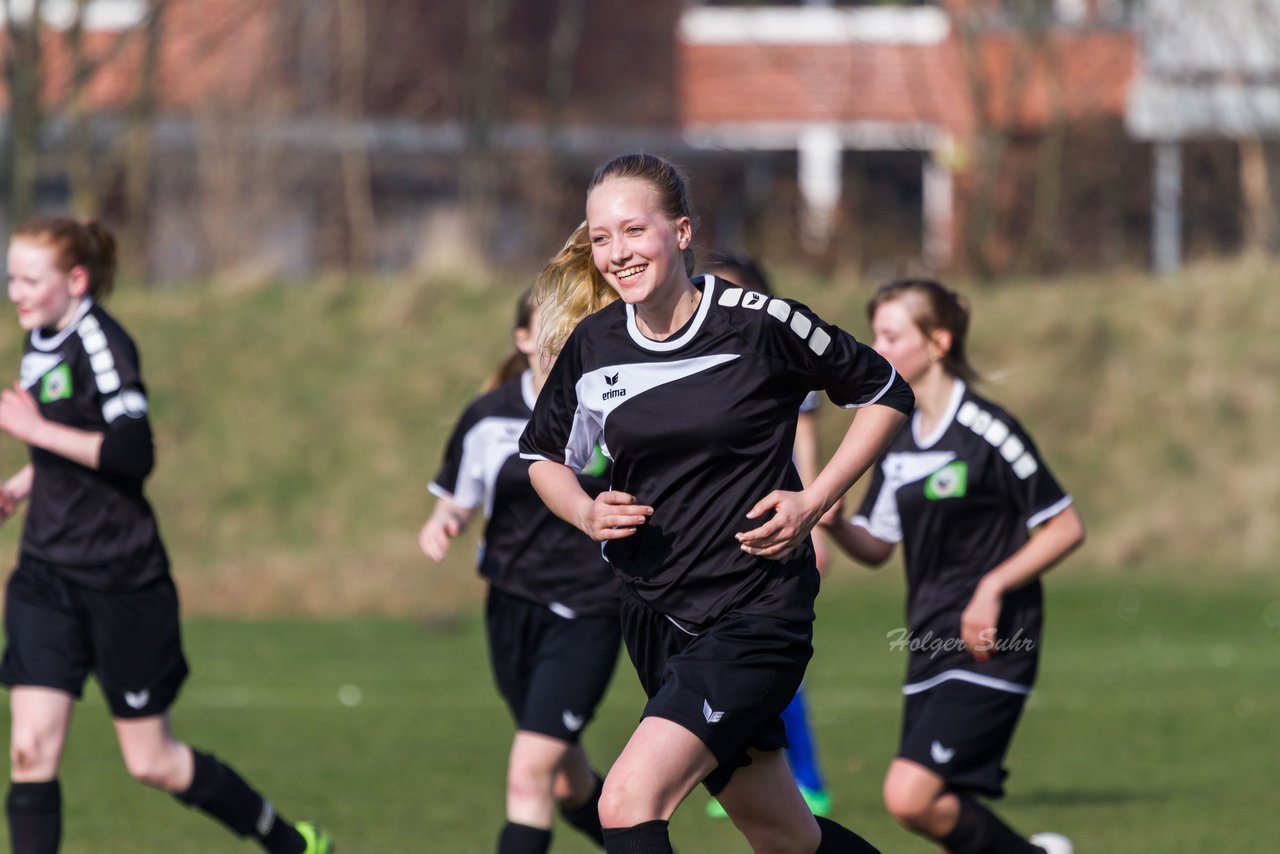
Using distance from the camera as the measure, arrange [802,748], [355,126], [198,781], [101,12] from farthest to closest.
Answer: [101,12] → [355,126] → [802,748] → [198,781]

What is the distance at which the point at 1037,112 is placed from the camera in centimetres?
2428

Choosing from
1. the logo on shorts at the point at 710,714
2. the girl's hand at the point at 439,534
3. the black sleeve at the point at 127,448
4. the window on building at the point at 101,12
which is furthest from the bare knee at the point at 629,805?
the window on building at the point at 101,12

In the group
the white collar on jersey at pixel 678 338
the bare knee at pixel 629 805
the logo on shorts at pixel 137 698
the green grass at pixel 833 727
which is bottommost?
the green grass at pixel 833 727

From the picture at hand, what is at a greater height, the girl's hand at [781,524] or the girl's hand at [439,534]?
the girl's hand at [781,524]

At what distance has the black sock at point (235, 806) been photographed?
593 cm

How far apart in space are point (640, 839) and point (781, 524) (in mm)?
713

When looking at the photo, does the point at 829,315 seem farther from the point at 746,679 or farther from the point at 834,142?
the point at 746,679

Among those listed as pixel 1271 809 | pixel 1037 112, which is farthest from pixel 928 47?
pixel 1271 809

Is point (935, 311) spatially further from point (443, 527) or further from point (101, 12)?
point (101, 12)

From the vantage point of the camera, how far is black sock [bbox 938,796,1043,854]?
223 inches

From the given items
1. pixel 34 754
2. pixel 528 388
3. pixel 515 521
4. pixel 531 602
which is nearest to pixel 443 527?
pixel 515 521

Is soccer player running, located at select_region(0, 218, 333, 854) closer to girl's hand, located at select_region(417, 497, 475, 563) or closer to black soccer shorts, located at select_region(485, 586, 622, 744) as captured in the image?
girl's hand, located at select_region(417, 497, 475, 563)

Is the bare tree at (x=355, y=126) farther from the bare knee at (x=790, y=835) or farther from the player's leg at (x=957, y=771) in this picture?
the bare knee at (x=790, y=835)

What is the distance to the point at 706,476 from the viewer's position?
442 cm
